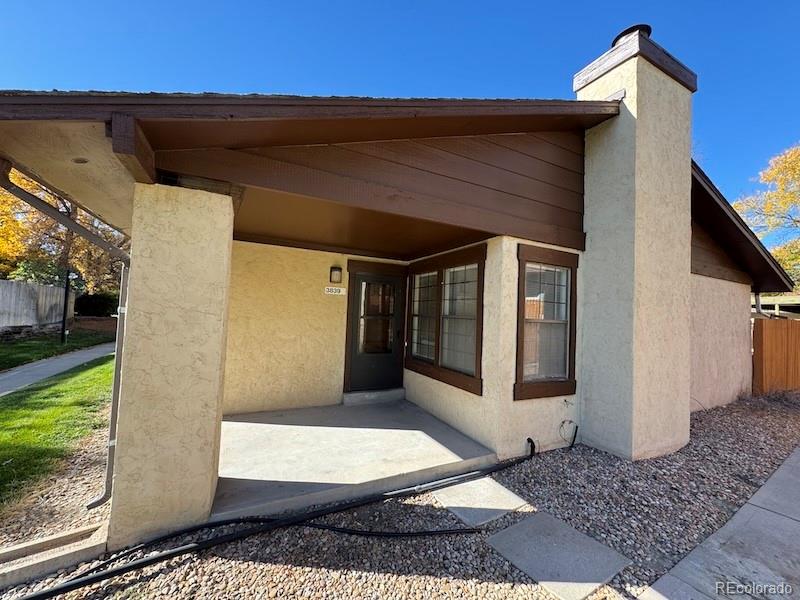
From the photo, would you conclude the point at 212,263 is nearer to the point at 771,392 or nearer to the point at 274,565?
the point at 274,565

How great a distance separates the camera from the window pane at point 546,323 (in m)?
4.16

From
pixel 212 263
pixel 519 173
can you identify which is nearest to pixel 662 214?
pixel 519 173

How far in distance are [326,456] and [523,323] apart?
101 inches

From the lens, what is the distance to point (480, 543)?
8.19ft

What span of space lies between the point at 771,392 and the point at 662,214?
673 centimetres

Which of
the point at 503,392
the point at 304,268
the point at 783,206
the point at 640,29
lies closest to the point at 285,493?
the point at 503,392

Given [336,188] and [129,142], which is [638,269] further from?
[129,142]

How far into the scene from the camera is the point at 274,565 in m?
2.20

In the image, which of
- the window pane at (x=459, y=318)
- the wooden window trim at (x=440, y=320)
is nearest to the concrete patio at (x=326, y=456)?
the wooden window trim at (x=440, y=320)

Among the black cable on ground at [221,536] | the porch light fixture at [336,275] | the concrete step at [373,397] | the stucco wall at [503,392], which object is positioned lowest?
the black cable on ground at [221,536]

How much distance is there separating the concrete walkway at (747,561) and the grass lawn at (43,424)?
15.9 feet

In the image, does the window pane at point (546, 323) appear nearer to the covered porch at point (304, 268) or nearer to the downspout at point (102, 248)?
the covered porch at point (304, 268)

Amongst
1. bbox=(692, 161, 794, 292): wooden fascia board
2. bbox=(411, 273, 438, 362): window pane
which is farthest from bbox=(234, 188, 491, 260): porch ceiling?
→ bbox=(692, 161, 794, 292): wooden fascia board

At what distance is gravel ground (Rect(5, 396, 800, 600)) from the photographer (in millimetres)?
2045
